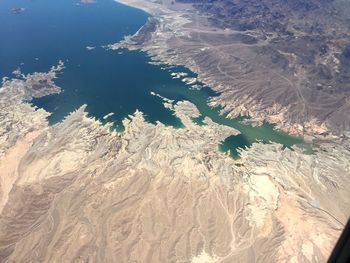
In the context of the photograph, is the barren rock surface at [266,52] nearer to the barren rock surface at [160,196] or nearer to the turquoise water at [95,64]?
the turquoise water at [95,64]

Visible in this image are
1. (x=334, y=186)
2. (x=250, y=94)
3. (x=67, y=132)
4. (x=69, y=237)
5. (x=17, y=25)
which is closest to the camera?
(x=69, y=237)

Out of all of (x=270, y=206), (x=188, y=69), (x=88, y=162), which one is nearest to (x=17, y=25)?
(x=188, y=69)

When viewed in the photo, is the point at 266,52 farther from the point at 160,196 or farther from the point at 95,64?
the point at 160,196

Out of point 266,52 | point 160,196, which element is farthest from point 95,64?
point 160,196

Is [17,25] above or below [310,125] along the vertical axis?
below

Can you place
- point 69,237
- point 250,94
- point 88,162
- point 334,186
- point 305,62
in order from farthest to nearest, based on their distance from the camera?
1. point 305,62
2. point 250,94
3. point 88,162
4. point 334,186
5. point 69,237

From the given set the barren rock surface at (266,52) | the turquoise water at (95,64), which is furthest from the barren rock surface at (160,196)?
the barren rock surface at (266,52)

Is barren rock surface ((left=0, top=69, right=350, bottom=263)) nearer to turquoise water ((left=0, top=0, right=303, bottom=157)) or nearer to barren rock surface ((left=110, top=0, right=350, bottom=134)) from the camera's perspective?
turquoise water ((left=0, top=0, right=303, bottom=157))

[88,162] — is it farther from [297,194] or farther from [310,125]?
[310,125]
